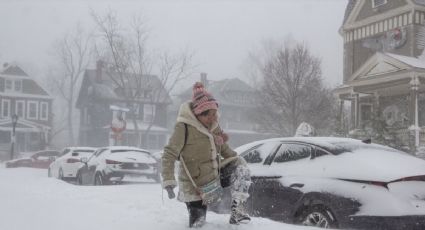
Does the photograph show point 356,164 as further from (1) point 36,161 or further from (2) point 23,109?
(2) point 23,109

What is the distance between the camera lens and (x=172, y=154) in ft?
16.1

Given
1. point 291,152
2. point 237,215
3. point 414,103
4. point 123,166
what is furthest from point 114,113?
point 237,215

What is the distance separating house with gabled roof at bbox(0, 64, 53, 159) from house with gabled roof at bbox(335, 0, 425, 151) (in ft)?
110

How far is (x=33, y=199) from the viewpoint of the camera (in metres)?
7.95

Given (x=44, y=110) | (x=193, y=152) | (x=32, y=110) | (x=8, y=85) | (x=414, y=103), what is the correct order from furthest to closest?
1. (x=44, y=110)
2. (x=32, y=110)
3. (x=8, y=85)
4. (x=414, y=103)
5. (x=193, y=152)

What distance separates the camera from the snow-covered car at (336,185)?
18.3ft

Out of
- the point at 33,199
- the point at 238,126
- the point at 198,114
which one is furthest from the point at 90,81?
the point at 198,114

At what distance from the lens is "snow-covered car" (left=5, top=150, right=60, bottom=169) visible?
30734mm

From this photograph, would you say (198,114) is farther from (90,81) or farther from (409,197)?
(90,81)

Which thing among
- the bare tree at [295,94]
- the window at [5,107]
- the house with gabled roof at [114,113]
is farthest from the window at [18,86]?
the bare tree at [295,94]

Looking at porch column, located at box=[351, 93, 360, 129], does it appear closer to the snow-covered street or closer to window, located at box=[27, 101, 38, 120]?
the snow-covered street

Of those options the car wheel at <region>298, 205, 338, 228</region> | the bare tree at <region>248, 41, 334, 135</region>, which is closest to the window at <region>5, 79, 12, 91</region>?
the bare tree at <region>248, 41, 334, 135</region>

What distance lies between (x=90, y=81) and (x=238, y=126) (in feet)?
59.2

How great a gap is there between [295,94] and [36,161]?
52.9ft
